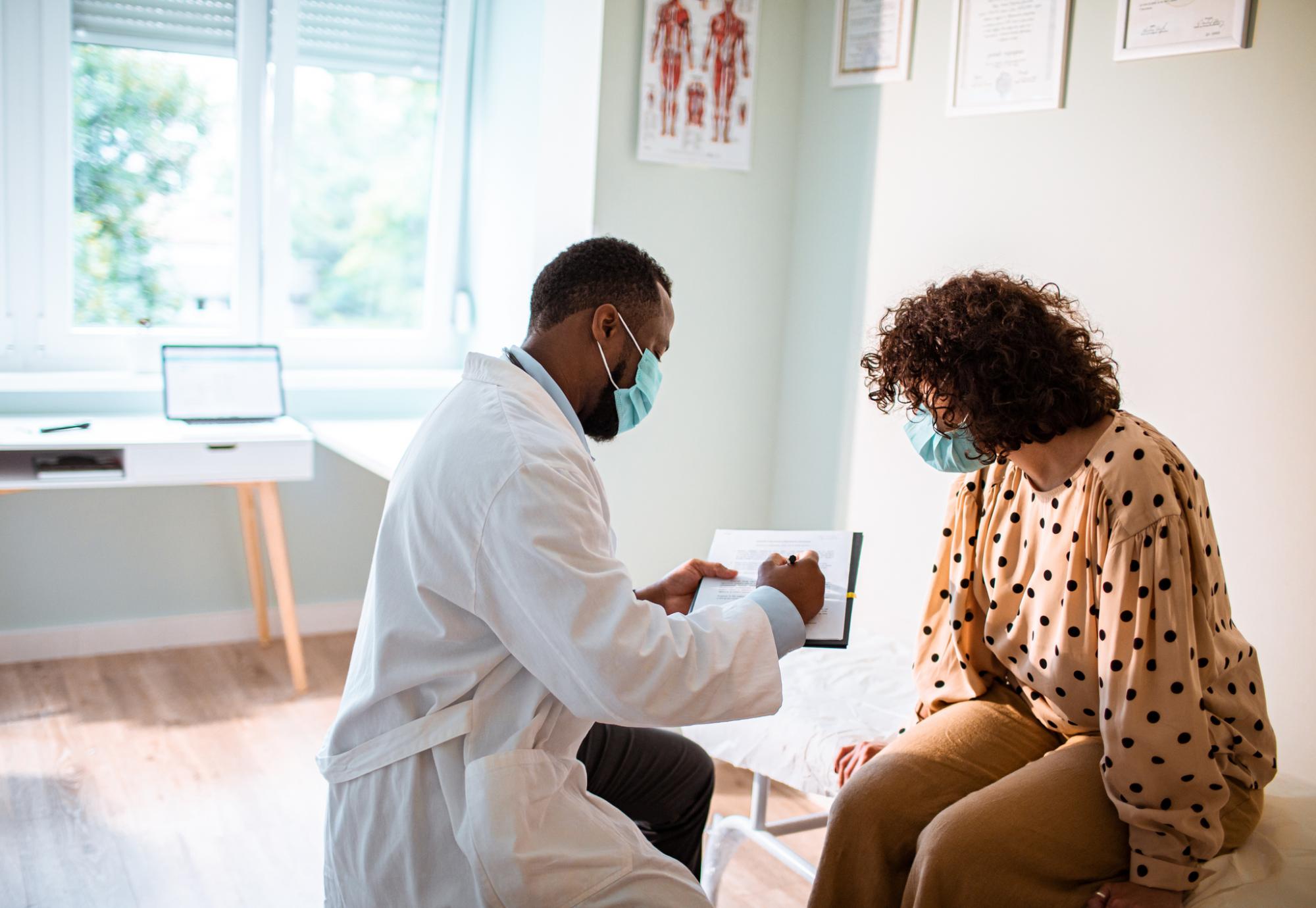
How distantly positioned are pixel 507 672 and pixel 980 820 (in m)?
0.60

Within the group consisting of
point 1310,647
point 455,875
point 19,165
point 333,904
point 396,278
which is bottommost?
point 333,904

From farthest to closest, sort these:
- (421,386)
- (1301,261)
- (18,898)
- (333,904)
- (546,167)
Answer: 1. (421,386)
2. (546,167)
3. (18,898)
4. (1301,261)
5. (333,904)

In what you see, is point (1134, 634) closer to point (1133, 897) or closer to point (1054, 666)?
point (1054, 666)

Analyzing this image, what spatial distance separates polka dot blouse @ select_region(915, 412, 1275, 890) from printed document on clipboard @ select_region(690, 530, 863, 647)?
0.76ft

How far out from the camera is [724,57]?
272 cm

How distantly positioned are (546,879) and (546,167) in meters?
1.85

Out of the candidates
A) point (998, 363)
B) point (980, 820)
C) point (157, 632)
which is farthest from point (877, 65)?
point (157, 632)

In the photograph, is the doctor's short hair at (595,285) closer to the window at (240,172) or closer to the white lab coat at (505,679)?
the white lab coat at (505,679)

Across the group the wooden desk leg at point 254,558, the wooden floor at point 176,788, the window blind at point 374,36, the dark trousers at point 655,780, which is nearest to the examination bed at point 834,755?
the dark trousers at point 655,780

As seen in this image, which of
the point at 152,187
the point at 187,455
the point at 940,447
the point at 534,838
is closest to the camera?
the point at 534,838

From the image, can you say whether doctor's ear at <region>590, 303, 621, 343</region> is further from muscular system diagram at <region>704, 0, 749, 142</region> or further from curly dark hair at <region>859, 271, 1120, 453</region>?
muscular system diagram at <region>704, 0, 749, 142</region>

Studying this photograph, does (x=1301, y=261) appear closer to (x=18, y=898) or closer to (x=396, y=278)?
(x=18, y=898)

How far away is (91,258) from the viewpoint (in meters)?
3.54

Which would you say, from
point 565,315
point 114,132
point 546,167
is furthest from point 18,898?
point 114,132
